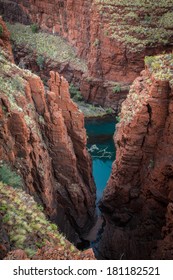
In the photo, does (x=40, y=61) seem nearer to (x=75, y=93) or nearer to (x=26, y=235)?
(x=75, y=93)

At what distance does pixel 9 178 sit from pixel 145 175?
7.10 meters

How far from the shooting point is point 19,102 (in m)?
13.5

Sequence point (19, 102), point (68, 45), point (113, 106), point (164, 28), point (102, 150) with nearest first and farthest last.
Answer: point (19, 102) < point (102, 150) < point (164, 28) < point (113, 106) < point (68, 45)

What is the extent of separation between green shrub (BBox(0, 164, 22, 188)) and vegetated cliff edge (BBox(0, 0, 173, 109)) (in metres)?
23.9

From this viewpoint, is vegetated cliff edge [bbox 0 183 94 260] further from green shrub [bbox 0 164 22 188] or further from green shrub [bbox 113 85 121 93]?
green shrub [bbox 113 85 121 93]

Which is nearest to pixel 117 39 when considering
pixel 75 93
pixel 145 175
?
pixel 75 93

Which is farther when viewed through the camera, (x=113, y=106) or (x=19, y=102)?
(x=113, y=106)

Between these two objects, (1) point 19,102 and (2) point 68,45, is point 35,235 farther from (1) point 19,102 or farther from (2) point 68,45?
(2) point 68,45

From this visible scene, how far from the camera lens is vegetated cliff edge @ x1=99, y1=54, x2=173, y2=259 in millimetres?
14258

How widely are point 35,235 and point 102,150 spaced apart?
793 inches

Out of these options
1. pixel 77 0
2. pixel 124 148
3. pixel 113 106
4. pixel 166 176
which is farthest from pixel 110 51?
pixel 166 176

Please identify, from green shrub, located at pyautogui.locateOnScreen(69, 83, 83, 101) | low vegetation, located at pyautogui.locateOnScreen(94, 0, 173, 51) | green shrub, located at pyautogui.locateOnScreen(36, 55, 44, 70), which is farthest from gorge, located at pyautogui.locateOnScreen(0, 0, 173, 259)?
green shrub, located at pyautogui.locateOnScreen(36, 55, 44, 70)

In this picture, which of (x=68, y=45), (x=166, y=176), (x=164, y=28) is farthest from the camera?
(x=68, y=45)

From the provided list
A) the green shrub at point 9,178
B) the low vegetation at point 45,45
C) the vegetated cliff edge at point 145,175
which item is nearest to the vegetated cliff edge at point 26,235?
the green shrub at point 9,178
